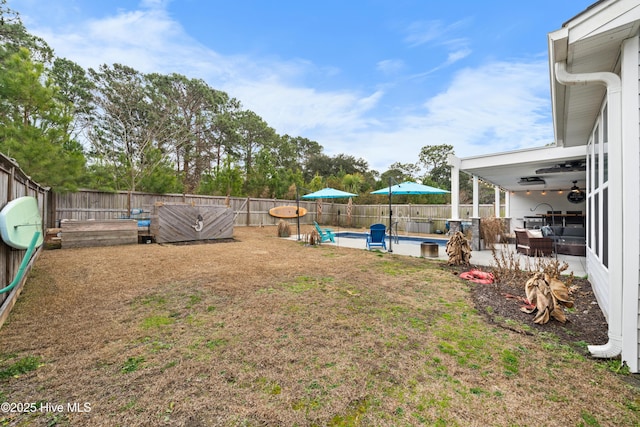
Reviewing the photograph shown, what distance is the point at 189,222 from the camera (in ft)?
31.9

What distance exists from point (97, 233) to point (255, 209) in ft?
26.6

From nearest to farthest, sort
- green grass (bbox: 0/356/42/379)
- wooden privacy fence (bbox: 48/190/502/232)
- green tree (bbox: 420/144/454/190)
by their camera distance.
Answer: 1. green grass (bbox: 0/356/42/379)
2. wooden privacy fence (bbox: 48/190/502/232)
3. green tree (bbox: 420/144/454/190)

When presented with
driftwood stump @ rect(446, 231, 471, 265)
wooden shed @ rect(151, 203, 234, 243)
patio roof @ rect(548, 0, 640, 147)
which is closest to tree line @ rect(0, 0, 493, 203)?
wooden shed @ rect(151, 203, 234, 243)

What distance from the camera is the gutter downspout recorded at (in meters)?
2.32

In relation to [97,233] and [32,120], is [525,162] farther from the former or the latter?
[32,120]

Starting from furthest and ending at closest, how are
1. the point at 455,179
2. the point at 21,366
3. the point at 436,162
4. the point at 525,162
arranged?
the point at 436,162 < the point at 455,179 < the point at 525,162 < the point at 21,366

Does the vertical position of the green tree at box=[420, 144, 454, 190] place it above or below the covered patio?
above

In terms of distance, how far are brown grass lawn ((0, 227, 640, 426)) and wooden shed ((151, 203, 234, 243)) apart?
16.7ft

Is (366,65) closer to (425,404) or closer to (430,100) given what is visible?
(430,100)

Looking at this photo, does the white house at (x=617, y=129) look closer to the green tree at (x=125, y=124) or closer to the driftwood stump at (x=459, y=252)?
the driftwood stump at (x=459, y=252)

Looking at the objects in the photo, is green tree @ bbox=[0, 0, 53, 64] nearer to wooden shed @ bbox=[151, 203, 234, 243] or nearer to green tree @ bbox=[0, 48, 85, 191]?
green tree @ bbox=[0, 48, 85, 191]

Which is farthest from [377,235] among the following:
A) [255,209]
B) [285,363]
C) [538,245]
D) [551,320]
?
[255,209]

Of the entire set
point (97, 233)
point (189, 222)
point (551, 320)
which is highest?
point (189, 222)

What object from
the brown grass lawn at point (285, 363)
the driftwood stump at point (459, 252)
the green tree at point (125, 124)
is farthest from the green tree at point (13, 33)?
the driftwood stump at point (459, 252)
